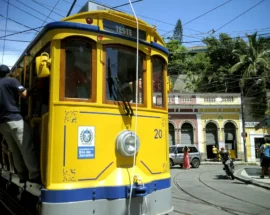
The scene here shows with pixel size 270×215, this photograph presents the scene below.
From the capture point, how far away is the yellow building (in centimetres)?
2747

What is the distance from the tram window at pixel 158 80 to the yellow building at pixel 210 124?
72.5 ft

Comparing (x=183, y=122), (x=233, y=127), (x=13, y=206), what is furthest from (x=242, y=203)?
(x=233, y=127)

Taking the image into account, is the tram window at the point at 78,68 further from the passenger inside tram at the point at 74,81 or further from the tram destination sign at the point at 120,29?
the tram destination sign at the point at 120,29

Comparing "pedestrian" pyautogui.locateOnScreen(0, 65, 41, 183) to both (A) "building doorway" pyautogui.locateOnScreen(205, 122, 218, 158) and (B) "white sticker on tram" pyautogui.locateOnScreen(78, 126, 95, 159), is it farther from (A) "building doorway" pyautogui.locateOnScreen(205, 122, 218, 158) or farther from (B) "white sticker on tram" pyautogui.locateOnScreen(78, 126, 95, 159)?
(A) "building doorway" pyautogui.locateOnScreen(205, 122, 218, 158)

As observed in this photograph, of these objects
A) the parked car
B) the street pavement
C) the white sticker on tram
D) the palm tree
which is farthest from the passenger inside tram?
the palm tree

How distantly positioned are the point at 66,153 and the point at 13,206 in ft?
7.17

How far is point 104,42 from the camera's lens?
4473 millimetres

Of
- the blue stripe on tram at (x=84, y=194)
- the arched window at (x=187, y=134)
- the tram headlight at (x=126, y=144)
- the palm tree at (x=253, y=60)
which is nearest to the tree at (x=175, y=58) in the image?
the palm tree at (x=253, y=60)

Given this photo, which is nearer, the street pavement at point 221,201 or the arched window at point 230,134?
the street pavement at point 221,201

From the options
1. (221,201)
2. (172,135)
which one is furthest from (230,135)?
(221,201)

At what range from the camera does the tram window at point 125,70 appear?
457 cm

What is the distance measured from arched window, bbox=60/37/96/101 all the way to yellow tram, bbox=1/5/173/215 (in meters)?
0.01

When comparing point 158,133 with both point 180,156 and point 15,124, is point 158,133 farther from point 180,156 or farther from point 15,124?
point 180,156

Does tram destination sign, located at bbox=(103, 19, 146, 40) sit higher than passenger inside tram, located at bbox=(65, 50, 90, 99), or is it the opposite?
tram destination sign, located at bbox=(103, 19, 146, 40)
